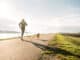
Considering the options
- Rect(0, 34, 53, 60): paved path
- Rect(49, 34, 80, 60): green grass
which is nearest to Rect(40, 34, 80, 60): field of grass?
Rect(49, 34, 80, 60): green grass

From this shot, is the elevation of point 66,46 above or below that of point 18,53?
above

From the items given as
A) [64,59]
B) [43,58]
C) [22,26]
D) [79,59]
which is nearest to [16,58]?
[43,58]

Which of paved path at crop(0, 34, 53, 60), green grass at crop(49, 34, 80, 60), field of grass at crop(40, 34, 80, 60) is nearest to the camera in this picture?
paved path at crop(0, 34, 53, 60)

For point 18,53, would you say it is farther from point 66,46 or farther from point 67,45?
point 67,45

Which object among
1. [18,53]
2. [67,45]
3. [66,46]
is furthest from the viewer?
[67,45]

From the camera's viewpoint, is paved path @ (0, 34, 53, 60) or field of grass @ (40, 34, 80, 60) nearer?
paved path @ (0, 34, 53, 60)

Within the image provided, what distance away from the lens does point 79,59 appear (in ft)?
65.5

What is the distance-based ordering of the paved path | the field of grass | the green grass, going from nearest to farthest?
the paved path
the field of grass
the green grass

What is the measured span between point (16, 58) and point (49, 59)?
386 centimetres

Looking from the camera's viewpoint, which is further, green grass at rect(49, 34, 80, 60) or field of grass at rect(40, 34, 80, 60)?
green grass at rect(49, 34, 80, 60)

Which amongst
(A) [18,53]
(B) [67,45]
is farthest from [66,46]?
(A) [18,53]

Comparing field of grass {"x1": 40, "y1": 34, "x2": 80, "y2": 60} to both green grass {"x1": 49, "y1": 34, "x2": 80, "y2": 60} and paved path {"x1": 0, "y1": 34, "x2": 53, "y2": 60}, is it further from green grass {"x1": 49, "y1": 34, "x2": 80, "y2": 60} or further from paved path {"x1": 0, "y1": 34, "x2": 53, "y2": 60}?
paved path {"x1": 0, "y1": 34, "x2": 53, "y2": 60}

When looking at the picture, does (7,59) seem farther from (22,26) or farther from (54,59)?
(22,26)

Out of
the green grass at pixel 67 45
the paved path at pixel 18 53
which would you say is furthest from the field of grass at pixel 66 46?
the paved path at pixel 18 53
